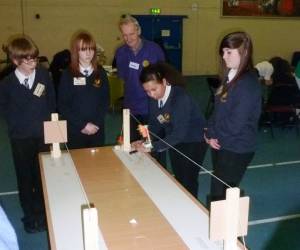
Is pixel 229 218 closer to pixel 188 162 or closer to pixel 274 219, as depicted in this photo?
pixel 188 162

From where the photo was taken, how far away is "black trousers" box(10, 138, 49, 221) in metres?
2.70

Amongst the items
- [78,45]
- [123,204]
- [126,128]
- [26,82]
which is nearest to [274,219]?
[126,128]

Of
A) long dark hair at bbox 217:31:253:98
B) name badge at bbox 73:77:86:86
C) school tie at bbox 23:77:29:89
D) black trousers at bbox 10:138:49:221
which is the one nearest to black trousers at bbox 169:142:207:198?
long dark hair at bbox 217:31:253:98

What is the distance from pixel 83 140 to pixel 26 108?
48 centimetres

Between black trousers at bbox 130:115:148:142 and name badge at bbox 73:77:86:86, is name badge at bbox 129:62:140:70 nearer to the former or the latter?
black trousers at bbox 130:115:148:142

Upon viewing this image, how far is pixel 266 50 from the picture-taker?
11.2 meters

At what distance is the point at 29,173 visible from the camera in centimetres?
279

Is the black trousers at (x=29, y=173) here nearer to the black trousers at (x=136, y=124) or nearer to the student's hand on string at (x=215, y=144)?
the black trousers at (x=136, y=124)

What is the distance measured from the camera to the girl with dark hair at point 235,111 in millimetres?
2145

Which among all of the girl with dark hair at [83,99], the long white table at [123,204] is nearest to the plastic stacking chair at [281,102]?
the girl with dark hair at [83,99]

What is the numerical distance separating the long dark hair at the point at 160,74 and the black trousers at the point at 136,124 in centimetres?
70

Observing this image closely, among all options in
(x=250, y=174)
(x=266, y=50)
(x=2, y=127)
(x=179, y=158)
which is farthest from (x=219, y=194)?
(x=266, y=50)

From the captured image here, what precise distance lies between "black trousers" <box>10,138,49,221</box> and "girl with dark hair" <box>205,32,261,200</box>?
126cm

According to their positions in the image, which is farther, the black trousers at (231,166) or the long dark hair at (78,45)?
the long dark hair at (78,45)
